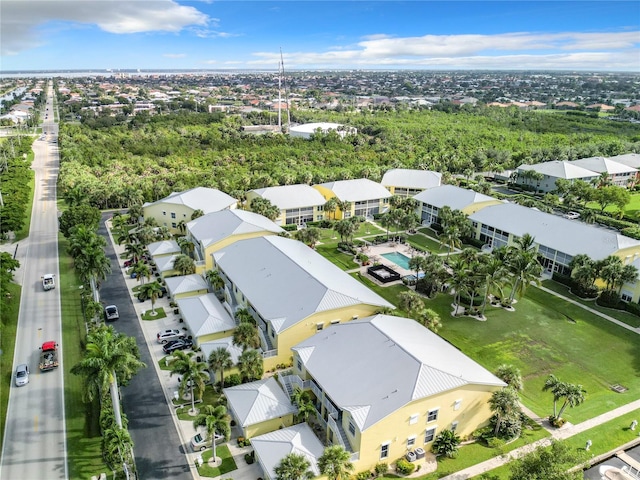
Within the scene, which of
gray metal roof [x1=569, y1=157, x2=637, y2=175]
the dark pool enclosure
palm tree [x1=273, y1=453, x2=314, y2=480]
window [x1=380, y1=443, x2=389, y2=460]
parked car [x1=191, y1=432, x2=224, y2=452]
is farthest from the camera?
gray metal roof [x1=569, y1=157, x2=637, y2=175]

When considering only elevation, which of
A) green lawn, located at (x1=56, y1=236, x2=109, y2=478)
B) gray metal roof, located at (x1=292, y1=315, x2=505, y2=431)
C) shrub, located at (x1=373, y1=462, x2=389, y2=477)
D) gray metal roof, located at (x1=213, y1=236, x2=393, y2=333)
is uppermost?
gray metal roof, located at (x1=213, y1=236, x2=393, y2=333)

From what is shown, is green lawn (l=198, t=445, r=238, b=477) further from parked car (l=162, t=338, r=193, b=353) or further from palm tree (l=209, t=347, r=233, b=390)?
parked car (l=162, t=338, r=193, b=353)

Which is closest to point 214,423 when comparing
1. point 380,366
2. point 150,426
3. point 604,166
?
point 150,426

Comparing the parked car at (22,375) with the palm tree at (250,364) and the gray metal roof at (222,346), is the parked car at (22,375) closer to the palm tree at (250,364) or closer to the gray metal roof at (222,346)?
the gray metal roof at (222,346)

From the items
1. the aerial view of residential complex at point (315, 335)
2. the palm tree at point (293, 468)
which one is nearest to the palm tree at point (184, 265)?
the aerial view of residential complex at point (315, 335)

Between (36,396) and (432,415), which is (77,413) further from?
(432,415)

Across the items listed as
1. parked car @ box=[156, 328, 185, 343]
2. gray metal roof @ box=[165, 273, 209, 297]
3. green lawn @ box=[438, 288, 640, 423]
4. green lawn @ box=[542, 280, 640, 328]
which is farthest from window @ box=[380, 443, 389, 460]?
green lawn @ box=[542, 280, 640, 328]

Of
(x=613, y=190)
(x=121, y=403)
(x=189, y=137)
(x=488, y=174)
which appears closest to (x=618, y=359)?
(x=121, y=403)
